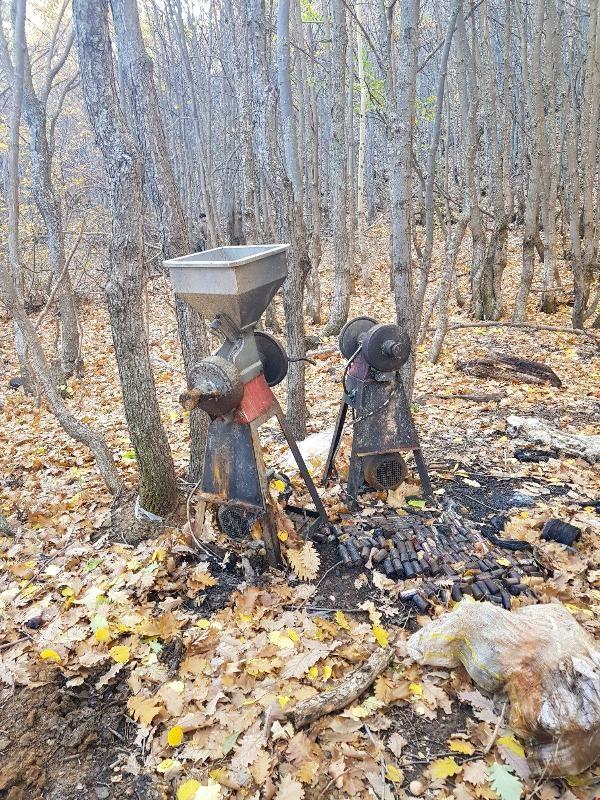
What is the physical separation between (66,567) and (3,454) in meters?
3.35

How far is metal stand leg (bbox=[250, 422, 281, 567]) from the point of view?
3914 mm

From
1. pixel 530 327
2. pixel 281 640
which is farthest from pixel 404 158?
pixel 530 327

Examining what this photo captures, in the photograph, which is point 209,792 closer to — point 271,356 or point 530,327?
point 271,356

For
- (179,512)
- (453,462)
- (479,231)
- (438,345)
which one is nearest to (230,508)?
(179,512)

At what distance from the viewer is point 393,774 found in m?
2.61

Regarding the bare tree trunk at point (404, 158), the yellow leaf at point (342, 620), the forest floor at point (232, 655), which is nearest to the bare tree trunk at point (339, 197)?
the bare tree trunk at point (404, 158)

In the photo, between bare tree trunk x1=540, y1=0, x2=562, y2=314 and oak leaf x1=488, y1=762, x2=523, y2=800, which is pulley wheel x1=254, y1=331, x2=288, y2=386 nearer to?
oak leaf x1=488, y1=762, x2=523, y2=800

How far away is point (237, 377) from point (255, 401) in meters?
0.32

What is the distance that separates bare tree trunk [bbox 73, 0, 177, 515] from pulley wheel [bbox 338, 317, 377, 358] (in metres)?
1.84

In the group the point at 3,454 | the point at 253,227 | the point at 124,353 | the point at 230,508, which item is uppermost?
the point at 253,227

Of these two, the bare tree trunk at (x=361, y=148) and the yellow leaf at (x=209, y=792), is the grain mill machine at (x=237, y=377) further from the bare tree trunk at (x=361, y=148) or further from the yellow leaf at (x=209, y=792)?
the bare tree trunk at (x=361, y=148)

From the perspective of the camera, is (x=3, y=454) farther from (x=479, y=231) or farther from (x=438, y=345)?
(x=479, y=231)

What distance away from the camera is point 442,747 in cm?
276

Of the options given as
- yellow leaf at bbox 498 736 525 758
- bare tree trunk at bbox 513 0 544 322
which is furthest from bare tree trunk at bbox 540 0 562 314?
yellow leaf at bbox 498 736 525 758
